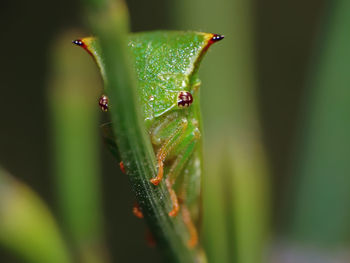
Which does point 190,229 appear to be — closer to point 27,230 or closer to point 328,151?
point 27,230

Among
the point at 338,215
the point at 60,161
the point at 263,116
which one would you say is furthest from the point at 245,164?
the point at 263,116

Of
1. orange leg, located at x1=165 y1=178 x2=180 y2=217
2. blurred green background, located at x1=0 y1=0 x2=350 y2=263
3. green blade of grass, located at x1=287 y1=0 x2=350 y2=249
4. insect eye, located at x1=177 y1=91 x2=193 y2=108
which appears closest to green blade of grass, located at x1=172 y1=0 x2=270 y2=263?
blurred green background, located at x1=0 y1=0 x2=350 y2=263

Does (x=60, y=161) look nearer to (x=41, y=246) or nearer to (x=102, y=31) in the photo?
(x=41, y=246)

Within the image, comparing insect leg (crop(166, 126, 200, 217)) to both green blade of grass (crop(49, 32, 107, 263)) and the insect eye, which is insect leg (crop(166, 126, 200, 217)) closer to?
the insect eye

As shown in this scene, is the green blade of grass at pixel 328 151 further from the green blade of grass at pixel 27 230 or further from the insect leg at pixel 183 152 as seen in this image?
the green blade of grass at pixel 27 230

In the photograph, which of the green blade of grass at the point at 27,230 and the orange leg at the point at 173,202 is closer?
the orange leg at the point at 173,202

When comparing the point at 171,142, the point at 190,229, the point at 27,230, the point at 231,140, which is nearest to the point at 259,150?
the point at 231,140

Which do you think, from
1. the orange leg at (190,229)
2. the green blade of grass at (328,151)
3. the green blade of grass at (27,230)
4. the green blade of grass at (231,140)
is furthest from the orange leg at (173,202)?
the green blade of grass at (328,151)
